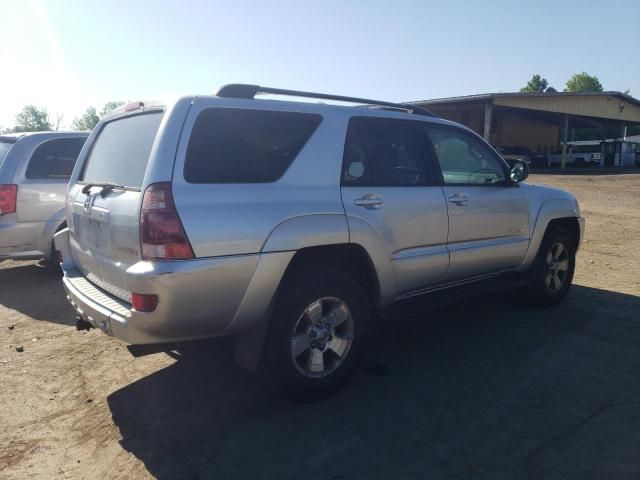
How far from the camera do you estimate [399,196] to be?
3.87 meters

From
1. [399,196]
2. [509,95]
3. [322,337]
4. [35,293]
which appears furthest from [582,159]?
[322,337]

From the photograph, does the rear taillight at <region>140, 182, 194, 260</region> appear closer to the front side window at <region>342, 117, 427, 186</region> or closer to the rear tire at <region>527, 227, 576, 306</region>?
the front side window at <region>342, 117, 427, 186</region>

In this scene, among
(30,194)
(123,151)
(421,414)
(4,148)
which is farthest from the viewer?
(4,148)

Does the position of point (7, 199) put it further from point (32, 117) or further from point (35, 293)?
point (32, 117)

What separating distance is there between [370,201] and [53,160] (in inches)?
191

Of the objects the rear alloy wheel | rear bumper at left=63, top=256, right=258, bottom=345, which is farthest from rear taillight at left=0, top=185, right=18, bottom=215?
the rear alloy wheel

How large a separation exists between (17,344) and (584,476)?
452 cm

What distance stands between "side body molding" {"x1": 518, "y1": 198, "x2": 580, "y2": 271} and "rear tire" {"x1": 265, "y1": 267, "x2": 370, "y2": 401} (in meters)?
2.27

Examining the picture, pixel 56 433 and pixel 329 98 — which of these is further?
pixel 329 98

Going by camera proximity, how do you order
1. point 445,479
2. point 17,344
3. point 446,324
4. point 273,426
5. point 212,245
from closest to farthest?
point 445,479
point 212,245
point 273,426
point 17,344
point 446,324

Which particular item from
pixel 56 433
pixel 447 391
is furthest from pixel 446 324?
pixel 56 433

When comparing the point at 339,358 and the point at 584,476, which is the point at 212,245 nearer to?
the point at 339,358

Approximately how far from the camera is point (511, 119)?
136 feet

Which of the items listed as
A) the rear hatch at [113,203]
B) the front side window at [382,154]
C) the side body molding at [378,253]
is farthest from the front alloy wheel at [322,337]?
the rear hatch at [113,203]
